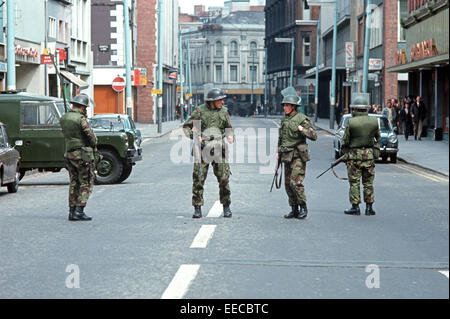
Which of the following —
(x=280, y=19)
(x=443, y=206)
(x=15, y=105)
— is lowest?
(x=443, y=206)

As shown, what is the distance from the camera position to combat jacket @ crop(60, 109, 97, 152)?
42.1 feet

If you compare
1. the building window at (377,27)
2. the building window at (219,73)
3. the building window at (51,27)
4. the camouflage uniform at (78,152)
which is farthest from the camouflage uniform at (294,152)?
the building window at (219,73)

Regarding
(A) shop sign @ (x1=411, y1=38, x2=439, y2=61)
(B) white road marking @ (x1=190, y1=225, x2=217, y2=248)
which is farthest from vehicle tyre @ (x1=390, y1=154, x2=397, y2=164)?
(B) white road marking @ (x1=190, y1=225, x2=217, y2=248)

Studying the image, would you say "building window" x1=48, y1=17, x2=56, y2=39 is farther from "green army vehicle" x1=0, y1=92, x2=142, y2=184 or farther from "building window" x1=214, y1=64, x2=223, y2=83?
"building window" x1=214, y1=64, x2=223, y2=83

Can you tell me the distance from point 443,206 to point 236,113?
10843 centimetres

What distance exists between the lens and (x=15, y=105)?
19141mm

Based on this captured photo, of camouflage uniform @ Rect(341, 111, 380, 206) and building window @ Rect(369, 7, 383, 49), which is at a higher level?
building window @ Rect(369, 7, 383, 49)

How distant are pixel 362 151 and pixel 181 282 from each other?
6054mm

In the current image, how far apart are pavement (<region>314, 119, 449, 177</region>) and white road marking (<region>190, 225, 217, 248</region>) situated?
10.8m

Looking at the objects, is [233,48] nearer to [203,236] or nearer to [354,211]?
[354,211]

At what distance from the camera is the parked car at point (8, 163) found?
53.6 feet

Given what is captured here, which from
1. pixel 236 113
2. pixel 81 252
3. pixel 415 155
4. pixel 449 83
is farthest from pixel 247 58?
pixel 81 252

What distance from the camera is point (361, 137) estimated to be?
13.3 metres
